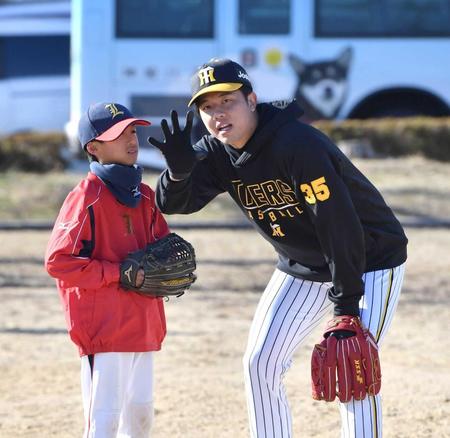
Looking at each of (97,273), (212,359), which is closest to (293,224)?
(97,273)

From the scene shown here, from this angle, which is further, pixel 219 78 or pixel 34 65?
pixel 34 65

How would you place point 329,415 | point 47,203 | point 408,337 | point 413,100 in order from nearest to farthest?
point 329,415
point 408,337
point 47,203
point 413,100

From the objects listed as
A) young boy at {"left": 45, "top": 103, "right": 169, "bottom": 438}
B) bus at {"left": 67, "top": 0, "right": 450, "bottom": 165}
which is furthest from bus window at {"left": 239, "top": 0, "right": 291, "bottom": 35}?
young boy at {"left": 45, "top": 103, "right": 169, "bottom": 438}

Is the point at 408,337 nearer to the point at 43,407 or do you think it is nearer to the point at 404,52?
the point at 43,407

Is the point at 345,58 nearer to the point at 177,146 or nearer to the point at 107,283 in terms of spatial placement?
the point at 177,146

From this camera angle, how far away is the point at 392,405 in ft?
17.1

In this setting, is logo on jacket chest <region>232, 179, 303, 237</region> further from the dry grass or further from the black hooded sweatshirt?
the dry grass

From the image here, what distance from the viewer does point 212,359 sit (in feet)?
20.0

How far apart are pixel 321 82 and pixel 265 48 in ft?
2.53

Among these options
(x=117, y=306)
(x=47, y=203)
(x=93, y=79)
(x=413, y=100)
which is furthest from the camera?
(x=413, y=100)

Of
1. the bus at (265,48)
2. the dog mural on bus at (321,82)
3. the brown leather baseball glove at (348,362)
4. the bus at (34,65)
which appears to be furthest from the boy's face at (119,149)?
the bus at (34,65)

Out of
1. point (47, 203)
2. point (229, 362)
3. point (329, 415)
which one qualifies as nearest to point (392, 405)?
point (329, 415)

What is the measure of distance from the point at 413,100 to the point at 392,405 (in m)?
8.57

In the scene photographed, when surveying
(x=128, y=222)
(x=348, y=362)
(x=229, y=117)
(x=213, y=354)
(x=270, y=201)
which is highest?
(x=229, y=117)
